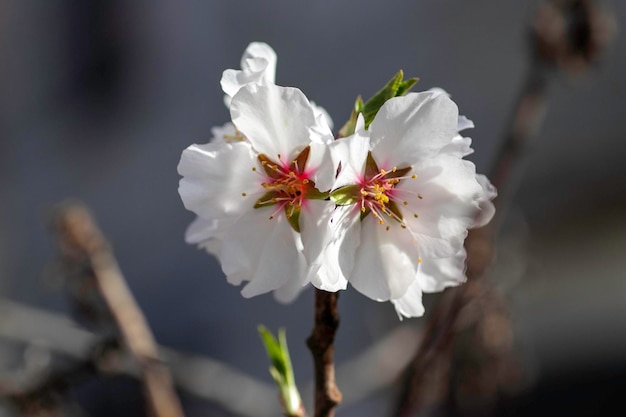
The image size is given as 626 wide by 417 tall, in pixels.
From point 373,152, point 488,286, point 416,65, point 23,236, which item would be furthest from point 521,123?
point 23,236

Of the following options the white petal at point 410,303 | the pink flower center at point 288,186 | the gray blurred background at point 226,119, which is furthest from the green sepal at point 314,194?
the gray blurred background at point 226,119

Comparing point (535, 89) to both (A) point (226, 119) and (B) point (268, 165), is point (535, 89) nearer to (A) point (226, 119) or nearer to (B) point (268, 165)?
(B) point (268, 165)

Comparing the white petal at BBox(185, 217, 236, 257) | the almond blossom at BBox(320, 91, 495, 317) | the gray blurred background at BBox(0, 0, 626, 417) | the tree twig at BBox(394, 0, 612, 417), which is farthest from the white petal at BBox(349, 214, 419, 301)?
the gray blurred background at BBox(0, 0, 626, 417)

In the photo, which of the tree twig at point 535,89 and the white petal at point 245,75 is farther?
the tree twig at point 535,89

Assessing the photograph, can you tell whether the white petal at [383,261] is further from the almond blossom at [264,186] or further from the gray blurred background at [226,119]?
the gray blurred background at [226,119]

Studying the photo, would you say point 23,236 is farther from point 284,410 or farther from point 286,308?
point 284,410

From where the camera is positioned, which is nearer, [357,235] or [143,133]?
[357,235]
